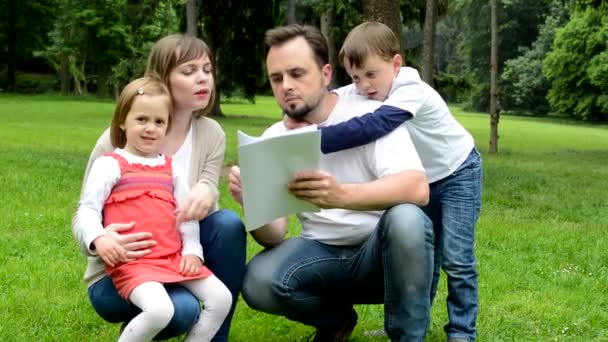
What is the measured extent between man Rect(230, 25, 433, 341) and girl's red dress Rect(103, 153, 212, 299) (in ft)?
1.10

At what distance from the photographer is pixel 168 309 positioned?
10.1ft

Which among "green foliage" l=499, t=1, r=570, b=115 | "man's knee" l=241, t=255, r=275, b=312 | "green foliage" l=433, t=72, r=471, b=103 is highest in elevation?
"man's knee" l=241, t=255, r=275, b=312

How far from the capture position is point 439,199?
4055 millimetres

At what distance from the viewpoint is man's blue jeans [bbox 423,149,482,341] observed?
157 inches

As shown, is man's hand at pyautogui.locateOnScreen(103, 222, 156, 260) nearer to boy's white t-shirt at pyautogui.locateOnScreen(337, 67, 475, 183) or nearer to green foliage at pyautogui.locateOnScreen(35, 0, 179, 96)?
boy's white t-shirt at pyautogui.locateOnScreen(337, 67, 475, 183)

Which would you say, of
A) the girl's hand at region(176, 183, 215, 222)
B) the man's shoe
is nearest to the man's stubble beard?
the girl's hand at region(176, 183, 215, 222)

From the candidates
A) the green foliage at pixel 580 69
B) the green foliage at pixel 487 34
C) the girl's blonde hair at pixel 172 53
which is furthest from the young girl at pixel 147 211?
the green foliage at pixel 487 34

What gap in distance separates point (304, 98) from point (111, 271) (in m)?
1.04

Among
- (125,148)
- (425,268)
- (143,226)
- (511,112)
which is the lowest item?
(511,112)

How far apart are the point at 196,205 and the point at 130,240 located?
302 mm

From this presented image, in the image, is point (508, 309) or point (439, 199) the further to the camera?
point (508, 309)

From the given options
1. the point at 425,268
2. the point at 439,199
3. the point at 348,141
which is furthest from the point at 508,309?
the point at 348,141

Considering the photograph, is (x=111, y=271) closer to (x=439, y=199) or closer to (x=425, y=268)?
(x=425, y=268)

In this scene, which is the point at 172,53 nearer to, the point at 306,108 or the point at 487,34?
the point at 306,108
